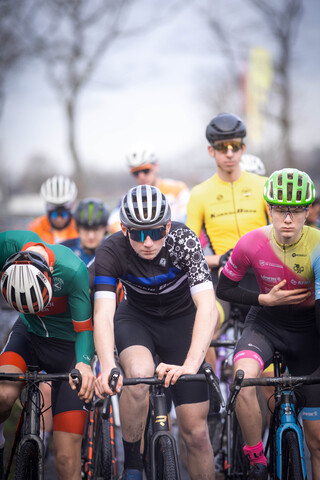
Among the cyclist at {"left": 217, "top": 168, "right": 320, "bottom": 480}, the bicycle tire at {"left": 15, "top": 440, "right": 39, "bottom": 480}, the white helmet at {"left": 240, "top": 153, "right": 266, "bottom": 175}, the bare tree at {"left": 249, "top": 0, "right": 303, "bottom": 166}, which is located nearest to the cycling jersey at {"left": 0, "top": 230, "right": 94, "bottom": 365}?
the bicycle tire at {"left": 15, "top": 440, "right": 39, "bottom": 480}

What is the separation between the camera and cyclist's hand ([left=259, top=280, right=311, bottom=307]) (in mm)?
4148

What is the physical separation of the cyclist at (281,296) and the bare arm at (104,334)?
0.89m

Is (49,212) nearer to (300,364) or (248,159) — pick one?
(248,159)

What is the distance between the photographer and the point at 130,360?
13.4 feet

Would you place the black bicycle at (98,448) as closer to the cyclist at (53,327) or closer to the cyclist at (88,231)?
the cyclist at (53,327)

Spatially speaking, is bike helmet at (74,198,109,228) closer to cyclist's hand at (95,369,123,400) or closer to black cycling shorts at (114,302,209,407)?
black cycling shorts at (114,302,209,407)

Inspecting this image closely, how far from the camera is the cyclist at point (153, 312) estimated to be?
4051 millimetres

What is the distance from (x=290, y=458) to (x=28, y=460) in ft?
5.60

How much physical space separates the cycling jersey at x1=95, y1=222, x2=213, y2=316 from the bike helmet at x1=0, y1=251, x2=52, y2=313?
48 centimetres

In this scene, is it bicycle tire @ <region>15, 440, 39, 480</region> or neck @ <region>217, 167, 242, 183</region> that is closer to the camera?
bicycle tire @ <region>15, 440, 39, 480</region>

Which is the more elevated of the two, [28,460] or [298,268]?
[298,268]

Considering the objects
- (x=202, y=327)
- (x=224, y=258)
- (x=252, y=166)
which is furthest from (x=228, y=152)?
(x=202, y=327)

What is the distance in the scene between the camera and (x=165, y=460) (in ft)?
11.9

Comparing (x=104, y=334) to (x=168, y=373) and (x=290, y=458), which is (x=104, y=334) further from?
(x=290, y=458)
